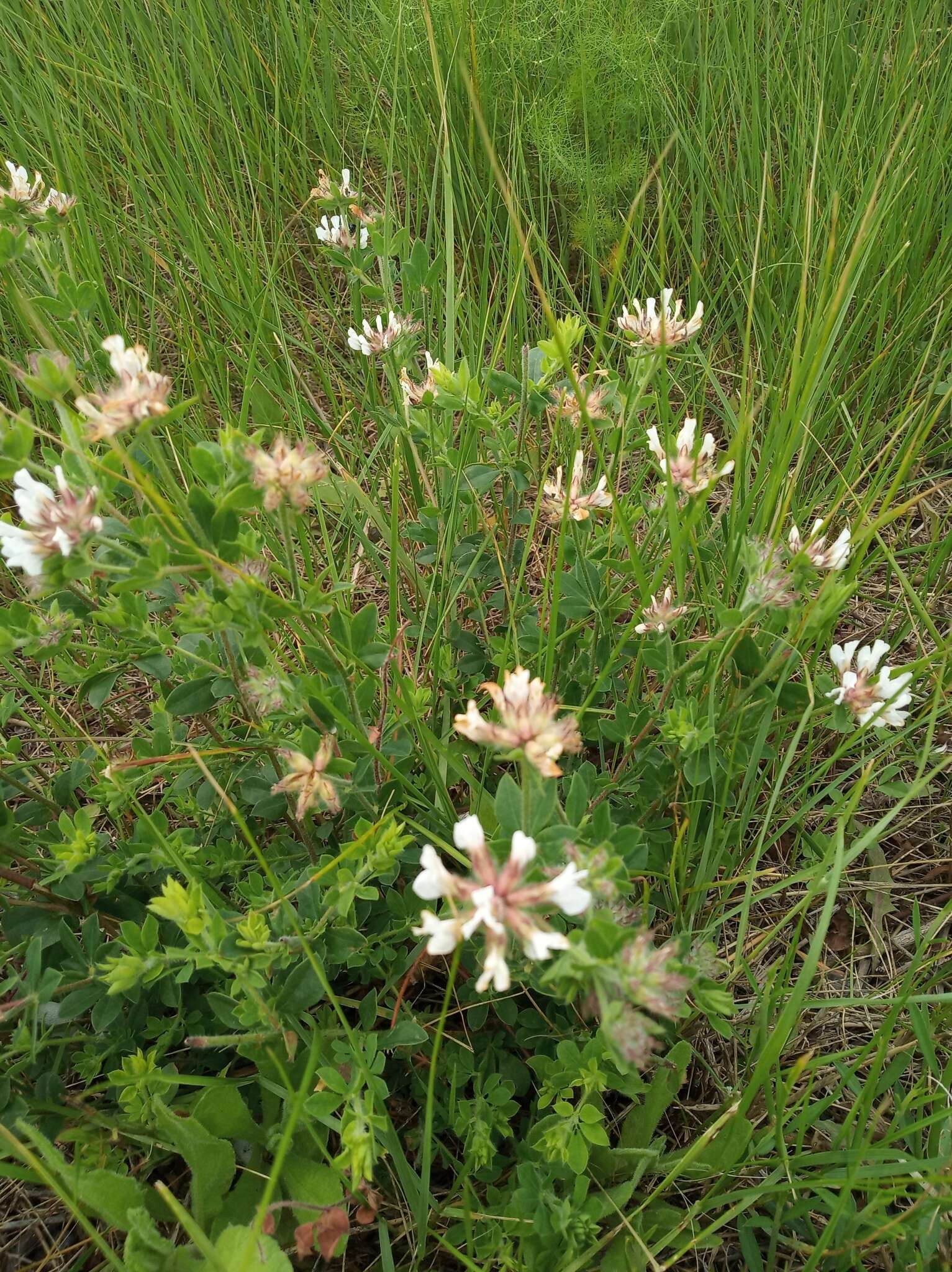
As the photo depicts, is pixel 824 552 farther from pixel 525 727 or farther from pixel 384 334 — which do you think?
pixel 384 334

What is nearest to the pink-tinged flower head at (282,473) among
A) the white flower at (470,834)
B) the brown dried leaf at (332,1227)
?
the white flower at (470,834)

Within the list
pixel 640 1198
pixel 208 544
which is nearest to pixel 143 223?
pixel 208 544

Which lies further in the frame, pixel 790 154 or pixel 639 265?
pixel 639 265

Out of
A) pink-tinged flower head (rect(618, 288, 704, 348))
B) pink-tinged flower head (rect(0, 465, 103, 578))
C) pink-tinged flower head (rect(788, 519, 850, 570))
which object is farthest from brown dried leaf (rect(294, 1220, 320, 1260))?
pink-tinged flower head (rect(618, 288, 704, 348))

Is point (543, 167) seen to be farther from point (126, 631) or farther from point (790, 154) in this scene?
point (126, 631)

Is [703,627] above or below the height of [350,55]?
below

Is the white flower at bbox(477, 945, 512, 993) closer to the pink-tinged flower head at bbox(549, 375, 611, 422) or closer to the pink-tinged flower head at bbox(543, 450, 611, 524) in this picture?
the pink-tinged flower head at bbox(543, 450, 611, 524)
